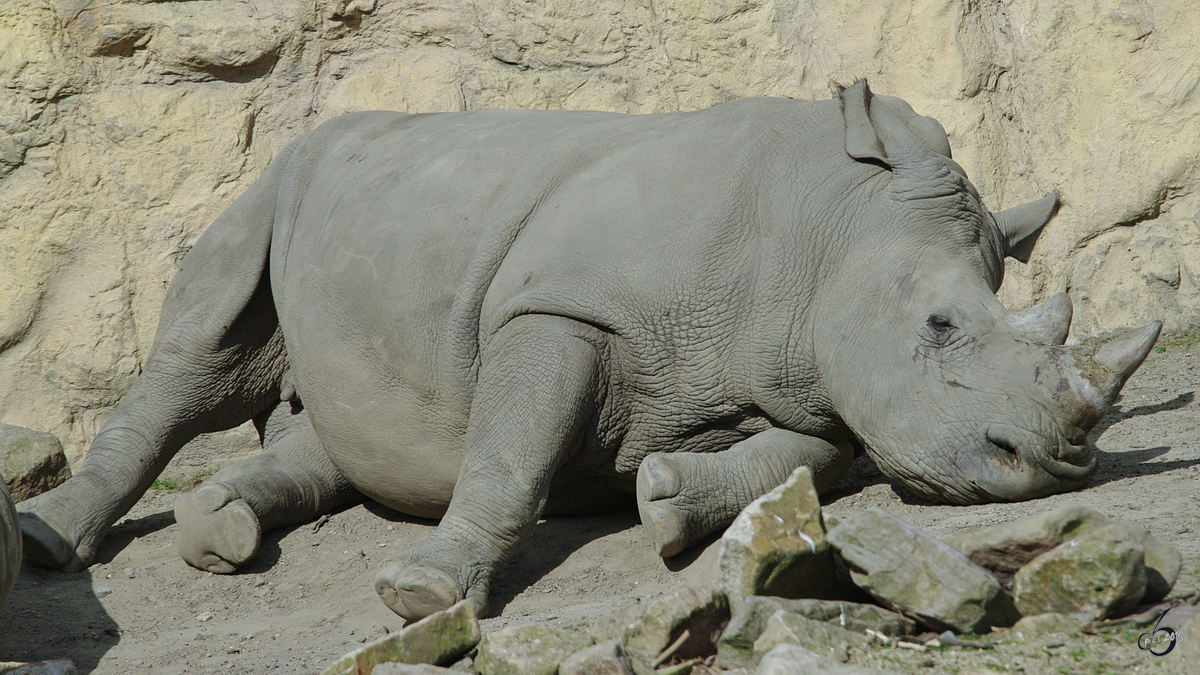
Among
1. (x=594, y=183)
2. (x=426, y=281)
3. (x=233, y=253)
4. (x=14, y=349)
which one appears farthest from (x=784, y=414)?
(x=14, y=349)

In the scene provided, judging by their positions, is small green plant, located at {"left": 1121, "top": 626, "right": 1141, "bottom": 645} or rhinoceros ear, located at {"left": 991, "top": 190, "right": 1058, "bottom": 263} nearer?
small green plant, located at {"left": 1121, "top": 626, "right": 1141, "bottom": 645}

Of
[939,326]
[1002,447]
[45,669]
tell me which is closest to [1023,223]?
[939,326]

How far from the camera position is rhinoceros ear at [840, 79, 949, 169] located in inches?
158

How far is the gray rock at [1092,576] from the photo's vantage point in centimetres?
250

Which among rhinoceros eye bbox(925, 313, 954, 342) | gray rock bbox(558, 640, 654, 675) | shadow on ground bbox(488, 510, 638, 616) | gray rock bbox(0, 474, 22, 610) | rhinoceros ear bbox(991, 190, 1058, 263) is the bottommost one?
shadow on ground bbox(488, 510, 638, 616)

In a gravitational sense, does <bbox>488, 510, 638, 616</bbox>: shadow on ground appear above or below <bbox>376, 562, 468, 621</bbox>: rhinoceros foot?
below

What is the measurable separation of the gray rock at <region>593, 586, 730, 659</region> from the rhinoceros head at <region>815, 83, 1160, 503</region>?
122 cm

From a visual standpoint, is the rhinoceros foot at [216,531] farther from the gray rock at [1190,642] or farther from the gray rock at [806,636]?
the gray rock at [1190,642]

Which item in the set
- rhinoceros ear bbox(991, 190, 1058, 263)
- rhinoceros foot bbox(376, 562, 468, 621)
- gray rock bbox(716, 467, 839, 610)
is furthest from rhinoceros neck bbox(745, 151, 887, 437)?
rhinoceros foot bbox(376, 562, 468, 621)

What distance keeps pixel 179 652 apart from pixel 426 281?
5.04ft

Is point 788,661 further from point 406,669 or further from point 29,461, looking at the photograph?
point 29,461

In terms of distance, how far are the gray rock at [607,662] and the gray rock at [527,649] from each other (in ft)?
0.33

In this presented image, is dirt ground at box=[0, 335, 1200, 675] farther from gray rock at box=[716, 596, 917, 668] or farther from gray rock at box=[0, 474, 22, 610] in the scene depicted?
gray rock at box=[716, 596, 917, 668]

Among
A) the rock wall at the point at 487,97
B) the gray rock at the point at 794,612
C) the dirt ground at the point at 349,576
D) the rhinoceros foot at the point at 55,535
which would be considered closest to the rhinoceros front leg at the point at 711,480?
the dirt ground at the point at 349,576
